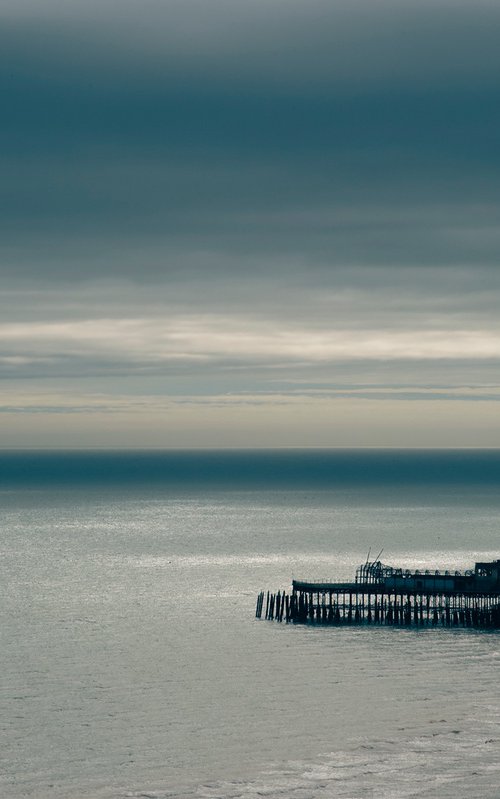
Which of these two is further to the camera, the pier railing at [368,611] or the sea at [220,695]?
the pier railing at [368,611]

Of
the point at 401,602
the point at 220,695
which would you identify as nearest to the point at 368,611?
the point at 401,602

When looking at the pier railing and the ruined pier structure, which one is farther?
the ruined pier structure

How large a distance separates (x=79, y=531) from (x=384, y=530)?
39254 millimetres

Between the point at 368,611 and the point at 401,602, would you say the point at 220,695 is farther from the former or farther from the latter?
the point at 401,602

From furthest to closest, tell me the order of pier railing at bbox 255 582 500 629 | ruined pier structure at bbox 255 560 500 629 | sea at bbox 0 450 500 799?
ruined pier structure at bbox 255 560 500 629 → pier railing at bbox 255 582 500 629 → sea at bbox 0 450 500 799

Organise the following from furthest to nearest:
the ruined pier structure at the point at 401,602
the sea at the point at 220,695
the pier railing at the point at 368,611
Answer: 1. the ruined pier structure at the point at 401,602
2. the pier railing at the point at 368,611
3. the sea at the point at 220,695

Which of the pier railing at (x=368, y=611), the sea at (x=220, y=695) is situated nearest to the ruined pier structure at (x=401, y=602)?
the pier railing at (x=368, y=611)

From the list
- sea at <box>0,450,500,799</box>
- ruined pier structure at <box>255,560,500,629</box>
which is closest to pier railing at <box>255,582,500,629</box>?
ruined pier structure at <box>255,560,500,629</box>

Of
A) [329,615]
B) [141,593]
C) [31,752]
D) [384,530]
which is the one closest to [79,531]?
[384,530]

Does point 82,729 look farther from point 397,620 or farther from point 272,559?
point 272,559

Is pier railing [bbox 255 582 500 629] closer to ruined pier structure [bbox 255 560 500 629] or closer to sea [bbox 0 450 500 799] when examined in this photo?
ruined pier structure [bbox 255 560 500 629]

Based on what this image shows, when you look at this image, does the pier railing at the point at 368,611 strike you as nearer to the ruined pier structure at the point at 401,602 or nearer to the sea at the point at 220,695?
the ruined pier structure at the point at 401,602

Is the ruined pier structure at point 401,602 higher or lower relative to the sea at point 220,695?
higher

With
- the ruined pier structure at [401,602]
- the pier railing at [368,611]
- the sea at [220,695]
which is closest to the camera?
the sea at [220,695]
